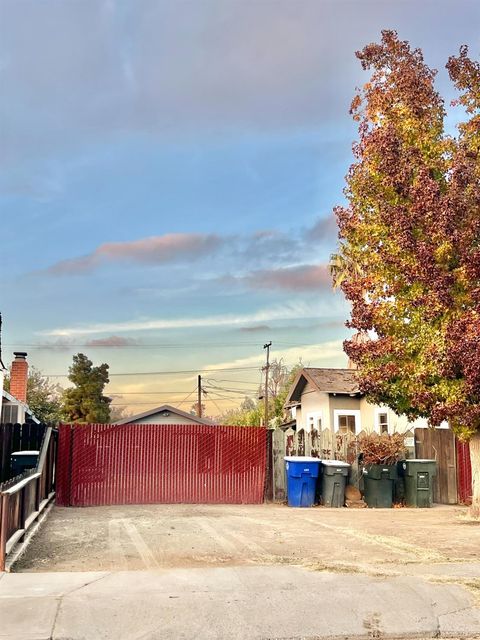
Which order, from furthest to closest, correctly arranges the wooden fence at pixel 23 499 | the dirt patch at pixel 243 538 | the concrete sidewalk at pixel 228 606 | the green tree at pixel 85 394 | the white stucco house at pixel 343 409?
the green tree at pixel 85 394, the white stucco house at pixel 343 409, the dirt patch at pixel 243 538, the wooden fence at pixel 23 499, the concrete sidewalk at pixel 228 606

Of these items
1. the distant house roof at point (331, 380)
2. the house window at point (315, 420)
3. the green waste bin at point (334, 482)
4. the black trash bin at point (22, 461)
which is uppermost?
the distant house roof at point (331, 380)

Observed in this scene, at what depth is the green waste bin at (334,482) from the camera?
54.4ft

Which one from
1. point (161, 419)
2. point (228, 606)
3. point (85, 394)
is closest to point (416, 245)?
point (228, 606)

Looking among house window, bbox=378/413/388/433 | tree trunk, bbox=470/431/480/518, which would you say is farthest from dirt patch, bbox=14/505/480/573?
house window, bbox=378/413/388/433

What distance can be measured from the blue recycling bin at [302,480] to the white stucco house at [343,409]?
8820 millimetres

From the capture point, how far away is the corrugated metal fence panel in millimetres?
17859

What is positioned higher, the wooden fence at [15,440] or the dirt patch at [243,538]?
the wooden fence at [15,440]

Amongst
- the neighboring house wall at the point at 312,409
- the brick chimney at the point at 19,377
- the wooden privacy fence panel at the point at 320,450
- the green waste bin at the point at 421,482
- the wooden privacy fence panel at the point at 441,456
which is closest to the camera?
the green waste bin at the point at 421,482

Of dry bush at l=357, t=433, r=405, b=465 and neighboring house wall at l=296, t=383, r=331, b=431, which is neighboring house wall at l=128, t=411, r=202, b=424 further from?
dry bush at l=357, t=433, r=405, b=465

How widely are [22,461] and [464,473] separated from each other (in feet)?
37.3

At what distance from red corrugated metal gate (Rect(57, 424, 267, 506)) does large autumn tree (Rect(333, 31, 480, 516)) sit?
3.92 m

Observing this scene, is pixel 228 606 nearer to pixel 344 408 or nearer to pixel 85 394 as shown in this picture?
pixel 344 408

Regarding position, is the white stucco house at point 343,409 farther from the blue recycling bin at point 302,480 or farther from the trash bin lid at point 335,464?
the blue recycling bin at point 302,480

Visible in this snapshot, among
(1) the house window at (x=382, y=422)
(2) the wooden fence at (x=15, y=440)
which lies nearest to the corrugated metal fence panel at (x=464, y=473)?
(1) the house window at (x=382, y=422)
